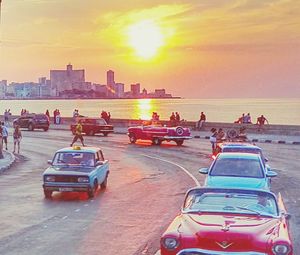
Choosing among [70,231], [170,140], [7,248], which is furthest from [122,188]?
[170,140]

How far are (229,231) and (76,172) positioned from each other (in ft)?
37.5

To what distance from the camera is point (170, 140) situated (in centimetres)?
4722

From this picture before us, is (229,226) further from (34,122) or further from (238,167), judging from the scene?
(34,122)

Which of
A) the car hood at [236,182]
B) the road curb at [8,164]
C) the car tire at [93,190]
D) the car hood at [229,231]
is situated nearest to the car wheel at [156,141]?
the road curb at [8,164]

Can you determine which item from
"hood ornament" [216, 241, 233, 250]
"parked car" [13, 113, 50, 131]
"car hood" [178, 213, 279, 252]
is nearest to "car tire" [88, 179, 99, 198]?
"car hood" [178, 213, 279, 252]

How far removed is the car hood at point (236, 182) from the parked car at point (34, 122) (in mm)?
48594

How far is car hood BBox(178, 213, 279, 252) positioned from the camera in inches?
395

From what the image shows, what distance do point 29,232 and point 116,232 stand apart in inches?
77.2

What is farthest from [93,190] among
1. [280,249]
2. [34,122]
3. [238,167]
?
[34,122]

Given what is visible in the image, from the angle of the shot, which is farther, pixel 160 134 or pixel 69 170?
pixel 160 134

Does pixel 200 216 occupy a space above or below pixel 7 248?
above

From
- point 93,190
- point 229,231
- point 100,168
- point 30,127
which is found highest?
point 229,231

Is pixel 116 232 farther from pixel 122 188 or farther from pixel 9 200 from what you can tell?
pixel 122 188

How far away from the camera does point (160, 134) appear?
153ft
